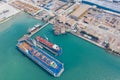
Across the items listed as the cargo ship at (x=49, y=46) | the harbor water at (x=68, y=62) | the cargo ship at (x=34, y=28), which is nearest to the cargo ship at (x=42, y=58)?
the harbor water at (x=68, y=62)

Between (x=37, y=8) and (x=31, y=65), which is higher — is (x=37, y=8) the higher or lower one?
the higher one

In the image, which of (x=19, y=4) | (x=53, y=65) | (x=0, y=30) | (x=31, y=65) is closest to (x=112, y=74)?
(x=53, y=65)

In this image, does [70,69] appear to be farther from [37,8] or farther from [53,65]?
[37,8]

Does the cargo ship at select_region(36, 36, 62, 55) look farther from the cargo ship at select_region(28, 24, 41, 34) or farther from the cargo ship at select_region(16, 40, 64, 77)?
the cargo ship at select_region(28, 24, 41, 34)

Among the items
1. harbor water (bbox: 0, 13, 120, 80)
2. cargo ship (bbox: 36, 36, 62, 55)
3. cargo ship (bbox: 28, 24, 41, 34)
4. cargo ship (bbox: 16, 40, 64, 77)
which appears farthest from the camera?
cargo ship (bbox: 28, 24, 41, 34)

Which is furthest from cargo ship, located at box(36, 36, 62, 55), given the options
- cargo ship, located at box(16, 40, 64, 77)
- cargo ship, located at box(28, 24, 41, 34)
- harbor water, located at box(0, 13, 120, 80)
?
cargo ship, located at box(28, 24, 41, 34)

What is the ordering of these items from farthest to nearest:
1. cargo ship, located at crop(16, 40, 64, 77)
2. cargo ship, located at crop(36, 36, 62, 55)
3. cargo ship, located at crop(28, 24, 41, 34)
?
1. cargo ship, located at crop(28, 24, 41, 34)
2. cargo ship, located at crop(36, 36, 62, 55)
3. cargo ship, located at crop(16, 40, 64, 77)

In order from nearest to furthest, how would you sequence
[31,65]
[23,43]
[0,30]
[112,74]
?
[112,74] → [31,65] → [23,43] → [0,30]
